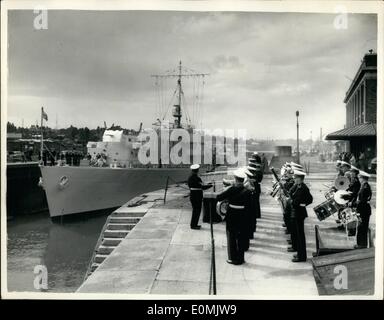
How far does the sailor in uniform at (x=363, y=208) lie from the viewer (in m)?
6.60

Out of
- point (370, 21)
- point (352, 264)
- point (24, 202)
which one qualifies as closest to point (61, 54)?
point (370, 21)

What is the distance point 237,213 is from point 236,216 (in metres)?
0.06

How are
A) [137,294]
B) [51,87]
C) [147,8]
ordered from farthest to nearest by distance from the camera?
[51,87], [147,8], [137,294]

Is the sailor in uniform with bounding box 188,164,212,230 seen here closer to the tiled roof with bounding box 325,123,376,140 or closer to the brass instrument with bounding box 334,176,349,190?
the brass instrument with bounding box 334,176,349,190

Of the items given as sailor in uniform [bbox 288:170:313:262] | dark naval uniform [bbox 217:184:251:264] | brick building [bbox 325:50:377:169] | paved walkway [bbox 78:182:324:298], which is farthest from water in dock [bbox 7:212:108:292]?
brick building [bbox 325:50:377:169]

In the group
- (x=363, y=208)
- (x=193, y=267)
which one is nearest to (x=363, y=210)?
(x=363, y=208)

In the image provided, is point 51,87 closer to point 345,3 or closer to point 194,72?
point 194,72

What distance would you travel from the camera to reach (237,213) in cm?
637

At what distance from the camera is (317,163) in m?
24.5

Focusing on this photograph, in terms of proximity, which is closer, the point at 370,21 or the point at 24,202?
the point at 370,21

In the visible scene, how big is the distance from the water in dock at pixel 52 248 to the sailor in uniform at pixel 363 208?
24.8 ft

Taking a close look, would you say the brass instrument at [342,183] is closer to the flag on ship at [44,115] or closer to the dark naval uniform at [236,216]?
the dark naval uniform at [236,216]

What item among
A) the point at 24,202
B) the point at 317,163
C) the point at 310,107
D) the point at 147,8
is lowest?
the point at 24,202

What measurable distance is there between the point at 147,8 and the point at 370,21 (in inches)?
155
